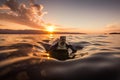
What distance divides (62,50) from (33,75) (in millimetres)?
5505

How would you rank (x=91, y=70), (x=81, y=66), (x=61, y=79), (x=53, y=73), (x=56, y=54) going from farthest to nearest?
(x=56, y=54)
(x=81, y=66)
(x=91, y=70)
(x=53, y=73)
(x=61, y=79)

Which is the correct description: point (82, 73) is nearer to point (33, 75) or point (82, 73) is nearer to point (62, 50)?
point (33, 75)

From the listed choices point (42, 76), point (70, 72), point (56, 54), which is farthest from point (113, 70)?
point (56, 54)

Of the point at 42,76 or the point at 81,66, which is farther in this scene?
the point at 81,66

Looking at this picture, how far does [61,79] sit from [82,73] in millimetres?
1165

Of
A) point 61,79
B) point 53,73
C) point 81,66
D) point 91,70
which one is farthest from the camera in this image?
point 81,66

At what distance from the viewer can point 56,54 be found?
1173cm

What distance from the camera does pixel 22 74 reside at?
688cm

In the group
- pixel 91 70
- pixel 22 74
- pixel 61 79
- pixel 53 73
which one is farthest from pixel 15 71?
pixel 91 70

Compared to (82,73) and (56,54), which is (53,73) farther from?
(56,54)

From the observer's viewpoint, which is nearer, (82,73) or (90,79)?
(90,79)

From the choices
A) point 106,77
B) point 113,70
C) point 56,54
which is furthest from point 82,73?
point 56,54

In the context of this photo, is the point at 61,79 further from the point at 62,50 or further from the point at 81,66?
the point at 62,50

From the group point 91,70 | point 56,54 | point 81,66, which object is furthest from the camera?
point 56,54
